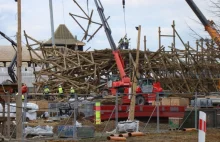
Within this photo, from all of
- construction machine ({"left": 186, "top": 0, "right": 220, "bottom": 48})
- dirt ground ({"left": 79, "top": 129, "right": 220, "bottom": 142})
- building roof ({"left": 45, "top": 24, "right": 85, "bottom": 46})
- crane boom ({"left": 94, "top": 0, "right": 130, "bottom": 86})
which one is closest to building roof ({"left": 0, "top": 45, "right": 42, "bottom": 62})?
building roof ({"left": 45, "top": 24, "right": 85, "bottom": 46})

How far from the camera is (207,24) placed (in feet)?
76.0

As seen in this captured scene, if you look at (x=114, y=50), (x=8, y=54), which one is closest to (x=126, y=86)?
(x=114, y=50)

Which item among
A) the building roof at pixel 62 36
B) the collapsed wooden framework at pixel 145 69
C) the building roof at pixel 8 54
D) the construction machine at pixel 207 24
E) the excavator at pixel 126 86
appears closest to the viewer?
the construction machine at pixel 207 24

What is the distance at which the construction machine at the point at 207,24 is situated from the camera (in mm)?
20344

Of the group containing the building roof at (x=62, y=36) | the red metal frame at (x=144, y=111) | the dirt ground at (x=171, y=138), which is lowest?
the dirt ground at (x=171, y=138)

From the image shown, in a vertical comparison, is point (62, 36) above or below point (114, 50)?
above

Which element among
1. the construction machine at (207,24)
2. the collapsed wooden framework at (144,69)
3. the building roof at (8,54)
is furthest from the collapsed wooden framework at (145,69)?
the building roof at (8,54)

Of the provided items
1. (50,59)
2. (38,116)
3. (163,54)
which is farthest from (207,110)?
(50,59)

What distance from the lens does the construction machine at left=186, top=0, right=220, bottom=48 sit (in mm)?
20344

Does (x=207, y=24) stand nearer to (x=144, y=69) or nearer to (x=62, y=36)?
(x=144, y=69)

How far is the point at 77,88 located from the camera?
43188 mm

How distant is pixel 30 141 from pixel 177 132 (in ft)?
21.8

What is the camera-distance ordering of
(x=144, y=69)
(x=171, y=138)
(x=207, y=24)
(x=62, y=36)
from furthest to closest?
(x=62, y=36)
(x=144, y=69)
(x=207, y=24)
(x=171, y=138)

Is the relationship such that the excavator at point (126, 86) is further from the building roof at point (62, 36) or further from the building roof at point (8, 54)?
the building roof at point (62, 36)
